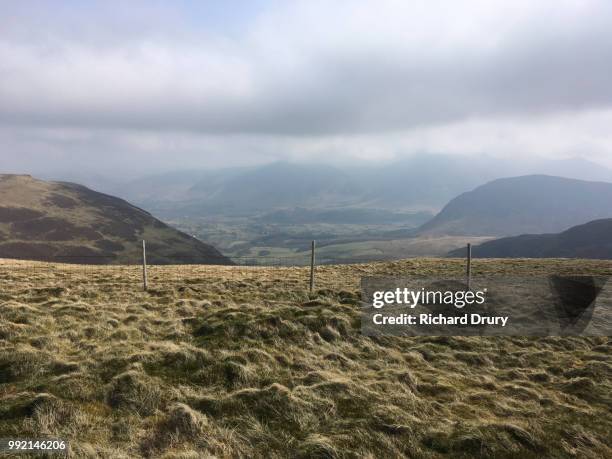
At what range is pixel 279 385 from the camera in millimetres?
11000

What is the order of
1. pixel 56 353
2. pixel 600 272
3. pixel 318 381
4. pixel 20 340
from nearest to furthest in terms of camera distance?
pixel 318 381
pixel 56 353
pixel 20 340
pixel 600 272

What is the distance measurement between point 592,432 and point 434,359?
573 centimetres

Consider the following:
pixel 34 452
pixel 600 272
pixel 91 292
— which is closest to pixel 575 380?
pixel 34 452

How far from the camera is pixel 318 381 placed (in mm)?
11836

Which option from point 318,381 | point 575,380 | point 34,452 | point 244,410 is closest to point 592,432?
point 575,380

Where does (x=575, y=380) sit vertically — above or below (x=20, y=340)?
below

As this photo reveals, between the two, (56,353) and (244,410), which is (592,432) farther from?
(56,353)

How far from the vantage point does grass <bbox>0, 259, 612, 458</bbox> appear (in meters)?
8.73

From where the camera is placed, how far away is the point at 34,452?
7688 millimetres

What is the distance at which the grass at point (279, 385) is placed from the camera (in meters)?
8.73

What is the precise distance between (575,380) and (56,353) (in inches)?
642

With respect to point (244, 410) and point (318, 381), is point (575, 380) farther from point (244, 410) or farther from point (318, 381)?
point (244, 410)

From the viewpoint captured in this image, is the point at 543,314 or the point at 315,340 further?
the point at 543,314

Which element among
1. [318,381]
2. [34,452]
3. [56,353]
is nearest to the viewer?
[34,452]
